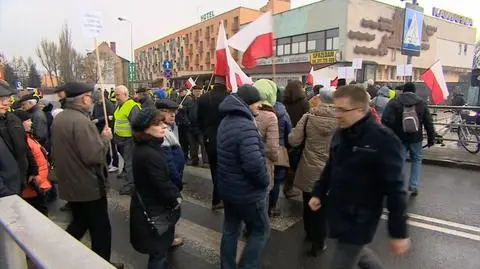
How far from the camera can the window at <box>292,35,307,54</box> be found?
37281 millimetres

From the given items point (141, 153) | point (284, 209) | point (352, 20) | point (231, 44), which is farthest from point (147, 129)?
point (352, 20)

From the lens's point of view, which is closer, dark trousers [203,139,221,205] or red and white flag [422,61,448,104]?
dark trousers [203,139,221,205]

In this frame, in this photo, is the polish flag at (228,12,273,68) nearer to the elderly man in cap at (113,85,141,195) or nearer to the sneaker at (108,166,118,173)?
the elderly man in cap at (113,85,141,195)

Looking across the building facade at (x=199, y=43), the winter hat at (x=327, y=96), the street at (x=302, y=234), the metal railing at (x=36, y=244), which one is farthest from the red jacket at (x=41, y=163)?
the building facade at (x=199, y=43)

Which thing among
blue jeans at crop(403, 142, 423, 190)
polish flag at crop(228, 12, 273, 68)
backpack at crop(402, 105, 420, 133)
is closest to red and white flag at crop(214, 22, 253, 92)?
polish flag at crop(228, 12, 273, 68)

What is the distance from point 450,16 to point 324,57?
25.7 metres

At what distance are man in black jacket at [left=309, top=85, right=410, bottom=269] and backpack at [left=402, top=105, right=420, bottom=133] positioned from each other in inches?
149

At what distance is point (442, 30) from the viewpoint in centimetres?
4681

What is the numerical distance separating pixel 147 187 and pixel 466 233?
3929 millimetres

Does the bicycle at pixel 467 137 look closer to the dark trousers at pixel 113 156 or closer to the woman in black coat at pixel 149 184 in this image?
the dark trousers at pixel 113 156

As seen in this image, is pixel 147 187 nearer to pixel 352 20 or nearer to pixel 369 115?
pixel 369 115

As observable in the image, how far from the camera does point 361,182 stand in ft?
8.30

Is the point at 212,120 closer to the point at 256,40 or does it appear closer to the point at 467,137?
the point at 256,40

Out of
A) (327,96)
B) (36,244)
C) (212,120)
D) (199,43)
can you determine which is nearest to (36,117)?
(212,120)
